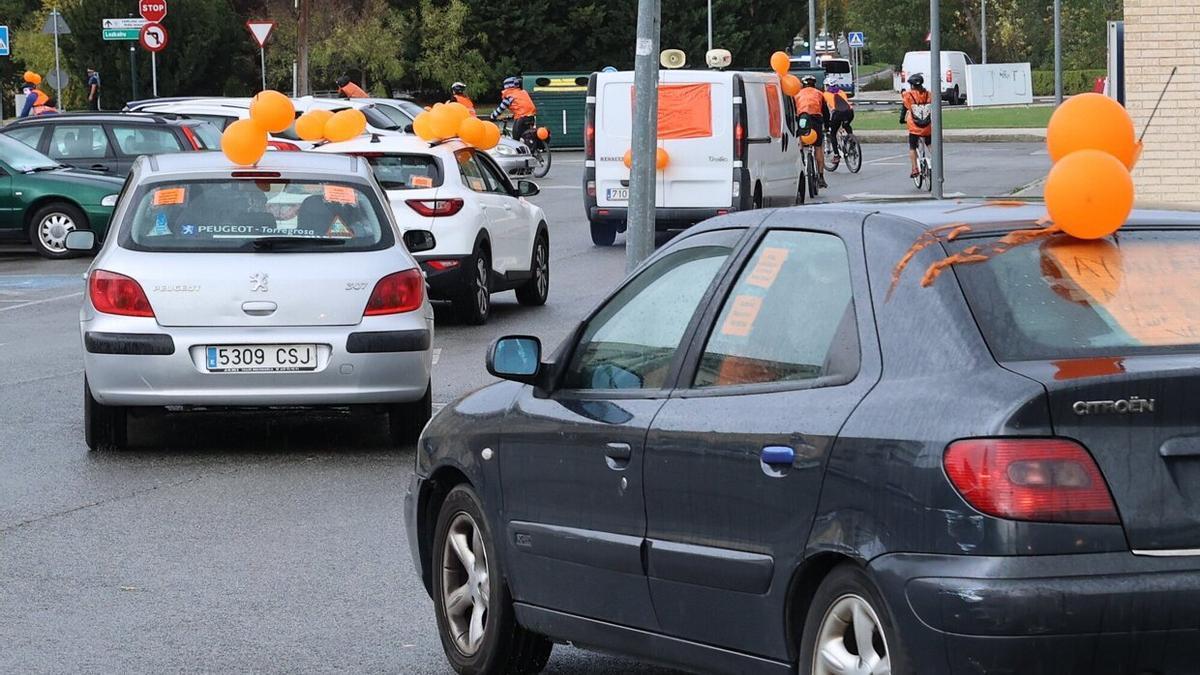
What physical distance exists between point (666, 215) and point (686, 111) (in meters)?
1.21

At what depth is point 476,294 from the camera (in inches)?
692

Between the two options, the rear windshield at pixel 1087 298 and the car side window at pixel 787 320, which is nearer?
the rear windshield at pixel 1087 298

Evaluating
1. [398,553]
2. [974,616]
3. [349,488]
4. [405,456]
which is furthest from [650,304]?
[405,456]

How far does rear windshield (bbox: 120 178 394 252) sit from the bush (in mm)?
82188

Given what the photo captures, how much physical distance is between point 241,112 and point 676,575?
2499cm

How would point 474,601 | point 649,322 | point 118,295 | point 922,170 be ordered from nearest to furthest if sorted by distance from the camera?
point 649,322, point 474,601, point 118,295, point 922,170

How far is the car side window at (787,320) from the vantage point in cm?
500

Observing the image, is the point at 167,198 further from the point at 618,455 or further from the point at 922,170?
the point at 922,170

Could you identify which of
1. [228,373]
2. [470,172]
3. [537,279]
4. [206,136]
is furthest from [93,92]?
[228,373]

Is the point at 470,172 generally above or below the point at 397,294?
above

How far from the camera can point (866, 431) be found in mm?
4668

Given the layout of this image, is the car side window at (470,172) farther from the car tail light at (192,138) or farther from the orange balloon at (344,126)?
the car tail light at (192,138)

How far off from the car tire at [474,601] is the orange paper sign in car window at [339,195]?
510cm

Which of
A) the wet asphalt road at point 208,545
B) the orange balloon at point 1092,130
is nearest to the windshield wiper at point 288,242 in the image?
the wet asphalt road at point 208,545
